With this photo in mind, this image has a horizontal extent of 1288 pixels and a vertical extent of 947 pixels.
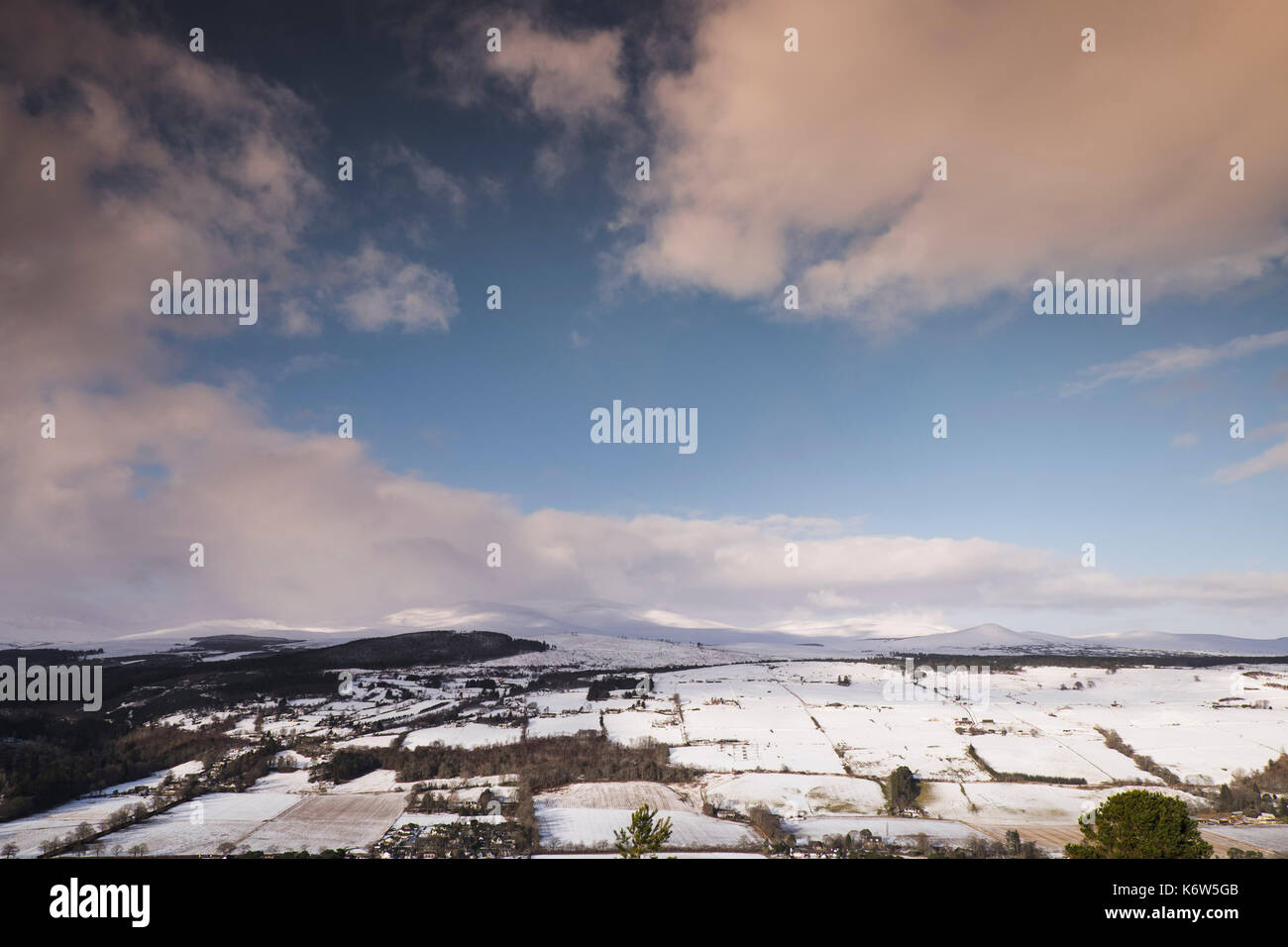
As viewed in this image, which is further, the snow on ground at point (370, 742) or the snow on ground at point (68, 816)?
the snow on ground at point (370, 742)

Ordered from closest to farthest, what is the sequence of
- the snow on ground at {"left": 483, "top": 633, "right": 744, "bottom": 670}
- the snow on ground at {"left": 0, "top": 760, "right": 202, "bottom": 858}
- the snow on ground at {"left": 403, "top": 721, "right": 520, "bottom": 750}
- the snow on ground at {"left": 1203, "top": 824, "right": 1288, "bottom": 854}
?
the snow on ground at {"left": 1203, "top": 824, "right": 1288, "bottom": 854} < the snow on ground at {"left": 0, "top": 760, "right": 202, "bottom": 858} < the snow on ground at {"left": 403, "top": 721, "right": 520, "bottom": 750} < the snow on ground at {"left": 483, "top": 633, "right": 744, "bottom": 670}

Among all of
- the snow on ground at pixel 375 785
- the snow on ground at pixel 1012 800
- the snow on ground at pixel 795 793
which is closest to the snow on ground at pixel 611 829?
the snow on ground at pixel 795 793

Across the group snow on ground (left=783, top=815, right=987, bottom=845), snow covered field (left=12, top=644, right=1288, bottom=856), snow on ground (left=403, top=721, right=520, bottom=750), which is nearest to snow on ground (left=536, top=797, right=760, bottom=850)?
snow covered field (left=12, top=644, right=1288, bottom=856)

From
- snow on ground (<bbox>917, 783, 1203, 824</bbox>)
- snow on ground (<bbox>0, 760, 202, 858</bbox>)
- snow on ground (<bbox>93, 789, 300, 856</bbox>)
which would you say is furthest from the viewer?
snow on ground (<bbox>917, 783, 1203, 824</bbox>)

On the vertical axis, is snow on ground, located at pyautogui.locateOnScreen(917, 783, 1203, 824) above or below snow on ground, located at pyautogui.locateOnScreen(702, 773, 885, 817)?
below

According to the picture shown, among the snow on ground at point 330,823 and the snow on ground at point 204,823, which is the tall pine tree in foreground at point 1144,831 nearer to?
the snow on ground at point 330,823

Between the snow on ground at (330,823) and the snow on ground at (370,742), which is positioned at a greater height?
the snow on ground at (330,823)

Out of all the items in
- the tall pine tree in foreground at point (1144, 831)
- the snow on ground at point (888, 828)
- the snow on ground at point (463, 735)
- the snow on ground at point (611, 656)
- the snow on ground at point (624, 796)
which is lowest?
the snow on ground at point (611, 656)

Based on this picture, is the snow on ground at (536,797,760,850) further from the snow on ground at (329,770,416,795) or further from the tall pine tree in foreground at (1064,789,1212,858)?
the tall pine tree in foreground at (1064,789,1212,858)

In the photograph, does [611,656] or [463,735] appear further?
[611,656]

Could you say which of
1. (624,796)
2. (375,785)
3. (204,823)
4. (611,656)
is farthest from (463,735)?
(611,656)

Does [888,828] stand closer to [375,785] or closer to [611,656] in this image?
[375,785]
